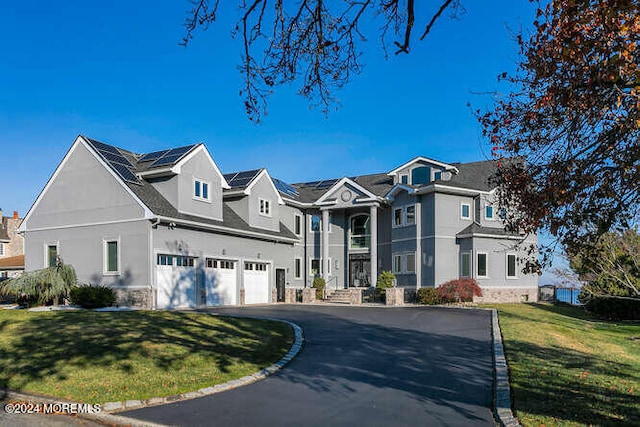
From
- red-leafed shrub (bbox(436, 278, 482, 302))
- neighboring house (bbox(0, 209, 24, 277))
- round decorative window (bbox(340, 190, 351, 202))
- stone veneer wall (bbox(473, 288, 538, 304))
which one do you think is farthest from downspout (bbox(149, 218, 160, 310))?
neighboring house (bbox(0, 209, 24, 277))

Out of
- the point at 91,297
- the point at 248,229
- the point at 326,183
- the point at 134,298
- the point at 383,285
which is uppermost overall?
the point at 326,183

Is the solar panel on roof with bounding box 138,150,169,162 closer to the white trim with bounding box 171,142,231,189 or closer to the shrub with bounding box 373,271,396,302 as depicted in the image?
the white trim with bounding box 171,142,231,189

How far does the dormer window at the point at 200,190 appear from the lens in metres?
27.1

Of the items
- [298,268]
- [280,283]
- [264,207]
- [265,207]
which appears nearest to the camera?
[264,207]

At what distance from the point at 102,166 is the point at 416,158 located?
19.6m

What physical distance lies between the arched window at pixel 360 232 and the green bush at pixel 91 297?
18.8 metres

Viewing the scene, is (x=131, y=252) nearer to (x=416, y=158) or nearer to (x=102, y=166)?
(x=102, y=166)

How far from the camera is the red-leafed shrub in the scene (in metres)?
30.7

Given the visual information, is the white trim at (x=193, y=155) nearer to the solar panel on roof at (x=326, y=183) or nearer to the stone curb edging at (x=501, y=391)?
the solar panel on roof at (x=326, y=183)

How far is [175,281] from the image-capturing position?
2488 centimetres

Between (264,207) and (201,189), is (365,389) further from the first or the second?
(264,207)

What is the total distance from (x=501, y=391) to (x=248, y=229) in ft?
72.6

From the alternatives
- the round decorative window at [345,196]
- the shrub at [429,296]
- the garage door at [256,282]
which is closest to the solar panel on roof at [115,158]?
the garage door at [256,282]

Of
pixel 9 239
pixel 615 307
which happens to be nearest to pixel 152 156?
pixel 615 307
